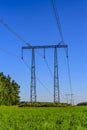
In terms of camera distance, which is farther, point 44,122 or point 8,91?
A: point 8,91

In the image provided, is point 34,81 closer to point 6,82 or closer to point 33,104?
point 33,104

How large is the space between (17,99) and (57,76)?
77250 millimetres

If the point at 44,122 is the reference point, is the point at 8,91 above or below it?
above

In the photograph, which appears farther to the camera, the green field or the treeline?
the treeline

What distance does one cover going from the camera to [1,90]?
113 meters

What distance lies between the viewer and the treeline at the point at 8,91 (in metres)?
116

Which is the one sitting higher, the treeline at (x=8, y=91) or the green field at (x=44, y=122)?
the treeline at (x=8, y=91)

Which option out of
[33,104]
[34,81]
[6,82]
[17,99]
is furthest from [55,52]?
[17,99]

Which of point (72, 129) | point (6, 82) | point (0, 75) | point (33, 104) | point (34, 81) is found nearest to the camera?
point (72, 129)

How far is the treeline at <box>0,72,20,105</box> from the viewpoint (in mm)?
116500

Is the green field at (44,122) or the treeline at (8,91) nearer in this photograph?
the green field at (44,122)

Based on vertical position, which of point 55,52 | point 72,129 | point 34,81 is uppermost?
point 55,52

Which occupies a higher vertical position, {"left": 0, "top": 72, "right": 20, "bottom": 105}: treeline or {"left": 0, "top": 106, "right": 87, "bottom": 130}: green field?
{"left": 0, "top": 72, "right": 20, "bottom": 105}: treeline

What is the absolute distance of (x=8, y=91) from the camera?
420 feet
